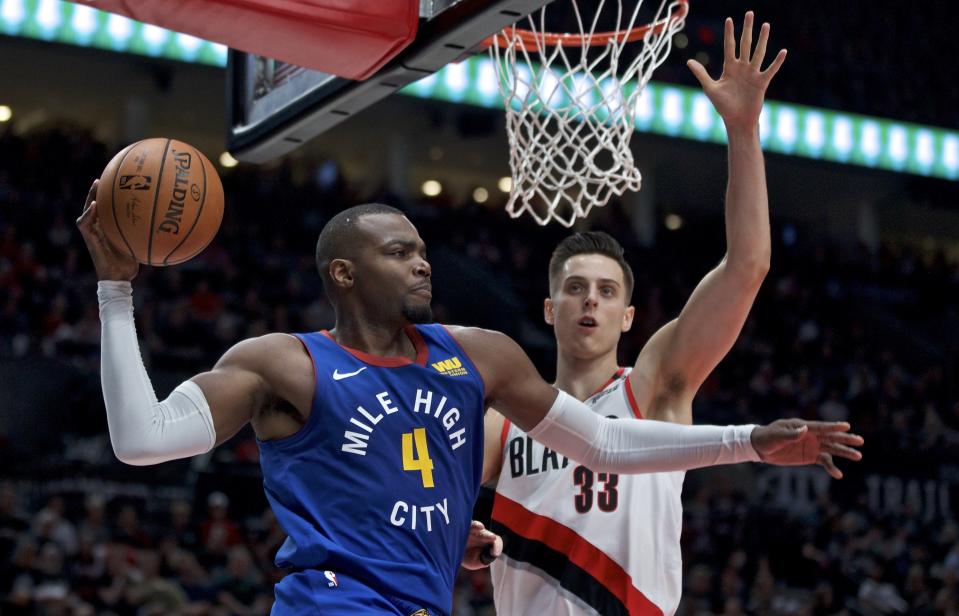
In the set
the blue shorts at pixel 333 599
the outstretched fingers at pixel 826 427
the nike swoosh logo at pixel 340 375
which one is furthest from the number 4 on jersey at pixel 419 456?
the outstretched fingers at pixel 826 427

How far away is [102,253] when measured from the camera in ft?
10.9

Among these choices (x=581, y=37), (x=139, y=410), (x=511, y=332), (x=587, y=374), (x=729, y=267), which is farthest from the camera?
(x=511, y=332)

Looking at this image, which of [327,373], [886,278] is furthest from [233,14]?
[886,278]

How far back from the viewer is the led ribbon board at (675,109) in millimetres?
Answer: 16172

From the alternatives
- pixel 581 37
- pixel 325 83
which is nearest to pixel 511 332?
pixel 581 37

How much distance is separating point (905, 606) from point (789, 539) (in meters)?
1.31

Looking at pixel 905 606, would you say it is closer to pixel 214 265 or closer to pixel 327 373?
pixel 214 265

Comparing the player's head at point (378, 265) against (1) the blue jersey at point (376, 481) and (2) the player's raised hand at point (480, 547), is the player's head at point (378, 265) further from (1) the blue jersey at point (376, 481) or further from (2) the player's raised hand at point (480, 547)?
(2) the player's raised hand at point (480, 547)

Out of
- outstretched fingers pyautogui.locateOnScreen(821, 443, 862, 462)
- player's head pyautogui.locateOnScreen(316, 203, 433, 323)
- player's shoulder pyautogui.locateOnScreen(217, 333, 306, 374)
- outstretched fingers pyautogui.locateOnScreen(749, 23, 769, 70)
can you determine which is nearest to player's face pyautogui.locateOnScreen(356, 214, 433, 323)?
player's head pyautogui.locateOnScreen(316, 203, 433, 323)

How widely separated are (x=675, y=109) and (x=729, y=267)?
1536 cm

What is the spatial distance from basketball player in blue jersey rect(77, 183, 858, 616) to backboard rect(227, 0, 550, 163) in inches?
32.3

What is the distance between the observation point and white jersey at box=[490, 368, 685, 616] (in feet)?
13.9

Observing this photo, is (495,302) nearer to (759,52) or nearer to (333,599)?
(759,52)

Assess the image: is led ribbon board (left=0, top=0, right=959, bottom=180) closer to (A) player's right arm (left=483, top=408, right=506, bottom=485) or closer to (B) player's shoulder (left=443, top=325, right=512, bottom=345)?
(A) player's right arm (left=483, top=408, right=506, bottom=485)
